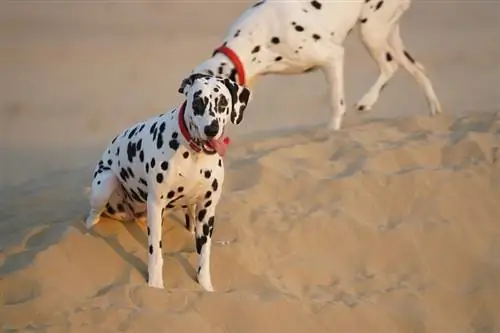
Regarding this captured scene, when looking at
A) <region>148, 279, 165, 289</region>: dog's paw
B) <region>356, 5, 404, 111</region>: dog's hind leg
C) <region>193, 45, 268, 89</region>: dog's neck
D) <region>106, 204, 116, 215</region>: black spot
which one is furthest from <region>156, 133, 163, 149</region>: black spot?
<region>356, 5, 404, 111</region>: dog's hind leg

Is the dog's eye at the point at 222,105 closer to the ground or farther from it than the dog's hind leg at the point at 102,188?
farther from it

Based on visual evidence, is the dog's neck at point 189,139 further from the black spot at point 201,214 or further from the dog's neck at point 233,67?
the dog's neck at point 233,67

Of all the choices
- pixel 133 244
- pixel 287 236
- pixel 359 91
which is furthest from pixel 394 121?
pixel 359 91

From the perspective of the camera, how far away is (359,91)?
13555mm

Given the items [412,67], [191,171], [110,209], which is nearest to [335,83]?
[412,67]

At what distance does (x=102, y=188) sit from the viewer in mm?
6027

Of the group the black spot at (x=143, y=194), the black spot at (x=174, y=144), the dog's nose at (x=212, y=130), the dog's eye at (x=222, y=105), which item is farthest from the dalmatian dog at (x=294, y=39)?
the dog's nose at (x=212, y=130)

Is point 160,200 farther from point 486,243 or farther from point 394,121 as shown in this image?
point 394,121

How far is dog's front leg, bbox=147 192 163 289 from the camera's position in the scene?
5.52 m

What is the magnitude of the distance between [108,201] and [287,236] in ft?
3.97

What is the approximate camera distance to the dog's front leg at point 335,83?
826cm

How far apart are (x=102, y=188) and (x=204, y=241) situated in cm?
83

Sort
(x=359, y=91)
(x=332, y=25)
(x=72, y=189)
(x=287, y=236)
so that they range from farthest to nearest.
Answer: (x=359, y=91) < (x=332, y=25) < (x=72, y=189) < (x=287, y=236)

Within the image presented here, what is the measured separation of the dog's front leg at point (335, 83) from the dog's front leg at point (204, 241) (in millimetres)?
2853
